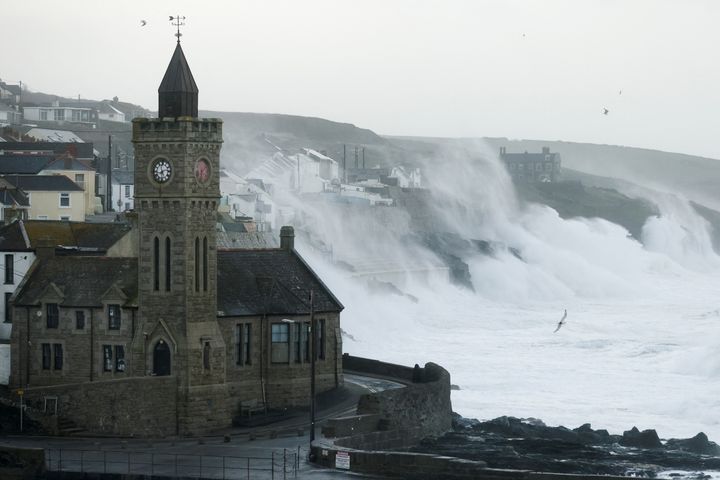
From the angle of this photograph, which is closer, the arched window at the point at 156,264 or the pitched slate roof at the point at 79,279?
the arched window at the point at 156,264

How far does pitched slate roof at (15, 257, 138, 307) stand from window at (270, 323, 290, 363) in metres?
4.35

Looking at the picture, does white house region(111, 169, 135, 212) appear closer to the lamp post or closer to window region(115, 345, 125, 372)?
the lamp post

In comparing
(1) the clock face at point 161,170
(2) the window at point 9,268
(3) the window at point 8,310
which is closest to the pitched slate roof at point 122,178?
(3) the window at point 8,310

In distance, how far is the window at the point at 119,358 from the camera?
53469mm

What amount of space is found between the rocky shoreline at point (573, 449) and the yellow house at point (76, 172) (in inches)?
1241

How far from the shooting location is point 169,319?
51.6 m

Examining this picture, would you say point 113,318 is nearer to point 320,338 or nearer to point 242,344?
point 242,344

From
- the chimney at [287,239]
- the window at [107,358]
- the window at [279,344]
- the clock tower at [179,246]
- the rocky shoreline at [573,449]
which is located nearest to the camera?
the rocky shoreline at [573,449]

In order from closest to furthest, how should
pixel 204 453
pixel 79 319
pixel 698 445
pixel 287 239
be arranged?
pixel 204 453
pixel 79 319
pixel 698 445
pixel 287 239

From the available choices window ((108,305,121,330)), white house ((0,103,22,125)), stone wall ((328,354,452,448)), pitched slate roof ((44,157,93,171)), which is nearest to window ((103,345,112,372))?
window ((108,305,121,330))

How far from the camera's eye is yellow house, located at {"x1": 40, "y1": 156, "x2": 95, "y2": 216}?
86.4 metres

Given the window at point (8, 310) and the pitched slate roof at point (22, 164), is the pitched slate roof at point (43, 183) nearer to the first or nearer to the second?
the pitched slate roof at point (22, 164)

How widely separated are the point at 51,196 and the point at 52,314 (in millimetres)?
26895

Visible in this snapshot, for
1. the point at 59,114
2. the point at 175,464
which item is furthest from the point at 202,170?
the point at 59,114
